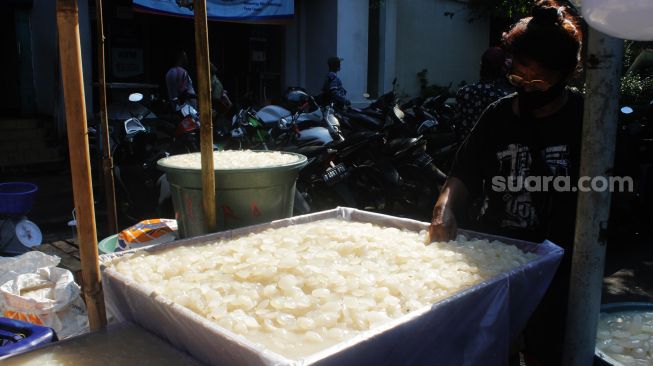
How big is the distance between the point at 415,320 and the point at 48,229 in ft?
18.4

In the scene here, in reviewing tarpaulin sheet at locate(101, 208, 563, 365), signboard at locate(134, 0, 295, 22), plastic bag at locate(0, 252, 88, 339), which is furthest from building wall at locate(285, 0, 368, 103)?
tarpaulin sheet at locate(101, 208, 563, 365)

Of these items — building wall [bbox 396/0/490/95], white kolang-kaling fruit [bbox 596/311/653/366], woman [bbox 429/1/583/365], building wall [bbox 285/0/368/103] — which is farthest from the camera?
building wall [bbox 396/0/490/95]

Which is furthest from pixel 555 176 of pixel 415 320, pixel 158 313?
pixel 158 313

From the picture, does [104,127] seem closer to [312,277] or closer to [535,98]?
[312,277]

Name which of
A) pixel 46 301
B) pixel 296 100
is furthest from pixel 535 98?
pixel 296 100

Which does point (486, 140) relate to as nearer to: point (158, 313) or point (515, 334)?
point (515, 334)

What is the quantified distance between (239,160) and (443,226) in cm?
108

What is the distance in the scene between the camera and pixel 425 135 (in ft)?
22.5

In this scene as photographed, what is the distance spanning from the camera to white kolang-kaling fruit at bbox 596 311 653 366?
1733mm

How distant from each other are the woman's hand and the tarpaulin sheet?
0.31m

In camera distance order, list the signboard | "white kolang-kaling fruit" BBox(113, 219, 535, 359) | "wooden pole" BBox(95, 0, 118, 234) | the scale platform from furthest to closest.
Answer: the signboard, the scale platform, "wooden pole" BBox(95, 0, 118, 234), "white kolang-kaling fruit" BBox(113, 219, 535, 359)

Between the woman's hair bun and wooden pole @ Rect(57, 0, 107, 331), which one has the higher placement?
the woman's hair bun

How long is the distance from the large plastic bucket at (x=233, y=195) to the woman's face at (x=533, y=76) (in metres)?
1.09

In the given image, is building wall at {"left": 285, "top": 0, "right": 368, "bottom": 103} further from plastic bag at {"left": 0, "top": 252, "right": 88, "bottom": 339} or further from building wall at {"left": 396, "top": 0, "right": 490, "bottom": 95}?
plastic bag at {"left": 0, "top": 252, "right": 88, "bottom": 339}
